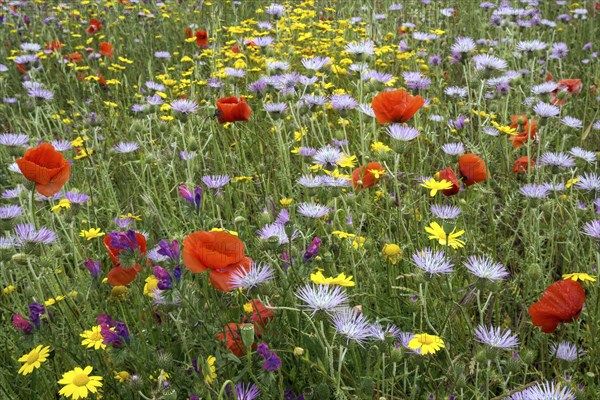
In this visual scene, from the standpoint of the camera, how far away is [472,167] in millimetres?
1690

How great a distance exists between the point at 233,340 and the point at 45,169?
62 cm

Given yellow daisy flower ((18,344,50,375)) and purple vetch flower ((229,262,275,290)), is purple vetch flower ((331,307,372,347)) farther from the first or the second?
yellow daisy flower ((18,344,50,375))

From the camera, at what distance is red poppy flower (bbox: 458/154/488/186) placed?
1.68 m

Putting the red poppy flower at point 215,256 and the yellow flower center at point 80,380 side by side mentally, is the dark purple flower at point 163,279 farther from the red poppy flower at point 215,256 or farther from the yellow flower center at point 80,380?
the yellow flower center at point 80,380

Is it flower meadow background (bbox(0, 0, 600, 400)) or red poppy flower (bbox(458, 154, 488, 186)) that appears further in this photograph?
red poppy flower (bbox(458, 154, 488, 186))

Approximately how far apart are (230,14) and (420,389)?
13.5 ft

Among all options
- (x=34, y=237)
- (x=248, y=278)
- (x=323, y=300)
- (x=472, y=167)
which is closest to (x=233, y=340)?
(x=248, y=278)

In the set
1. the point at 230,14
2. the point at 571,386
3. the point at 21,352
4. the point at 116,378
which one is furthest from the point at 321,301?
the point at 230,14

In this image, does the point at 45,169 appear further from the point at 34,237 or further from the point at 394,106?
the point at 394,106

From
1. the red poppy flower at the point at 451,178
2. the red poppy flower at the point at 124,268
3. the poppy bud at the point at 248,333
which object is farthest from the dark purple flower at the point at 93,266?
the red poppy flower at the point at 451,178

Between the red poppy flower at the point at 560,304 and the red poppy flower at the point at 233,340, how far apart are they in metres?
0.61

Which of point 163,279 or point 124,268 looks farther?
point 124,268

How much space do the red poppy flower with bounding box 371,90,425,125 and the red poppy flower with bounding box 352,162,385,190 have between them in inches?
6.4

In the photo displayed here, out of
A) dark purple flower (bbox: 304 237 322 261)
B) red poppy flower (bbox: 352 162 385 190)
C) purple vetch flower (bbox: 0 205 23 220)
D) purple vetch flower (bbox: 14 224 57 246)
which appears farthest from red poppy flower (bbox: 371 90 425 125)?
purple vetch flower (bbox: 0 205 23 220)
